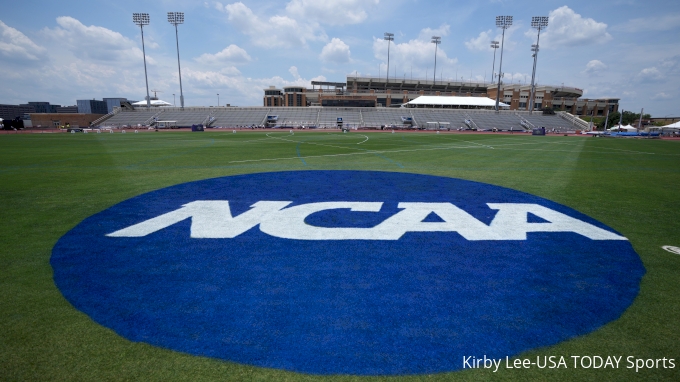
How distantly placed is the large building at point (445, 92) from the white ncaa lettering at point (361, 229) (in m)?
97.9

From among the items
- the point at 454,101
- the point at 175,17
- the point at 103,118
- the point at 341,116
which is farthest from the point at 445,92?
the point at 103,118

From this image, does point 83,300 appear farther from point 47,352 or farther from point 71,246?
point 71,246

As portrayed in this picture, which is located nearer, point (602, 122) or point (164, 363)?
point (164, 363)

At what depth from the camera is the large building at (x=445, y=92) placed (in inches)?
4048

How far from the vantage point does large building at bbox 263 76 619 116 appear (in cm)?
10281

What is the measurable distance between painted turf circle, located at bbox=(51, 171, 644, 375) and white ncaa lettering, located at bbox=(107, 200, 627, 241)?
246 millimetres

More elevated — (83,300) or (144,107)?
(144,107)

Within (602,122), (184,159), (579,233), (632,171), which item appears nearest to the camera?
(579,233)

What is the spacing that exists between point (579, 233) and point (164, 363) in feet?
22.2

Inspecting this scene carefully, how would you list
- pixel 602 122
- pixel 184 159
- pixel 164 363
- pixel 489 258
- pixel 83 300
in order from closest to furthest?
pixel 164 363 → pixel 83 300 → pixel 489 258 → pixel 184 159 → pixel 602 122

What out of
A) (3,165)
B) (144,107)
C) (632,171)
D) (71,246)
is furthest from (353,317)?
(144,107)

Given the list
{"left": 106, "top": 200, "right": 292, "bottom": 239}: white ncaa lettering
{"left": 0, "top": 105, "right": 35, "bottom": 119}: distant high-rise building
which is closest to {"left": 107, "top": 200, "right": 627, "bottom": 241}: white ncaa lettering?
{"left": 106, "top": 200, "right": 292, "bottom": 239}: white ncaa lettering

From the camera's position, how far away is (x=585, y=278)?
14.3 ft

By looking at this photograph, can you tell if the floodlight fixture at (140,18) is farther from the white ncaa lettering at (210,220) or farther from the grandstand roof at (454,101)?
the white ncaa lettering at (210,220)
